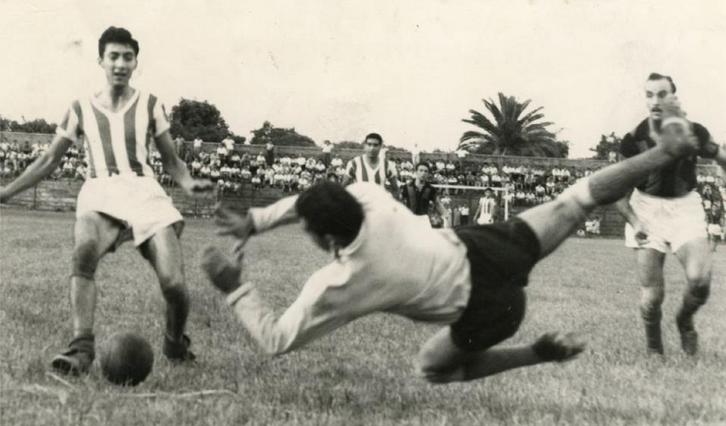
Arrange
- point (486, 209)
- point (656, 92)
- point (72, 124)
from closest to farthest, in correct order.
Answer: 1. point (72, 124)
2. point (656, 92)
3. point (486, 209)

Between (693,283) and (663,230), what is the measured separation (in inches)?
20.5

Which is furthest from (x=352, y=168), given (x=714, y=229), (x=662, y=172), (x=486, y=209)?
(x=714, y=229)

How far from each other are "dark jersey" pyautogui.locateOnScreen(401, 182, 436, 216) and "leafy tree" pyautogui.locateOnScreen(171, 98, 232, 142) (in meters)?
64.0

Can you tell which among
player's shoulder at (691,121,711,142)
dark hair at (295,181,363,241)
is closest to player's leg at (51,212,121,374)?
dark hair at (295,181,363,241)

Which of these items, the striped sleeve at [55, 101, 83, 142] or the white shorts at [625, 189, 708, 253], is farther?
the white shorts at [625, 189, 708, 253]

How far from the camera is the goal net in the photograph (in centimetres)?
3550

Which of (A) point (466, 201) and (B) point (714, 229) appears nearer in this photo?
(B) point (714, 229)

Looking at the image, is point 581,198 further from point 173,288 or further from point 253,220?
point 173,288

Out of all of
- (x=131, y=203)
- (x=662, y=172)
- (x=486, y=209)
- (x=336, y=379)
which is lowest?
(x=486, y=209)

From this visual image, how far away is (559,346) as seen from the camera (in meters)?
4.89

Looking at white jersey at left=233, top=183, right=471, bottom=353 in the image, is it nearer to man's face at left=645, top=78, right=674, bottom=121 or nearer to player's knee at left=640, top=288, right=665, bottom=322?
man's face at left=645, top=78, right=674, bottom=121

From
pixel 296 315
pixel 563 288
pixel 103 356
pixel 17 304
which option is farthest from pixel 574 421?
pixel 563 288

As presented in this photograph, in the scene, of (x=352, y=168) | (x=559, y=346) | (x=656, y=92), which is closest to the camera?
(x=559, y=346)

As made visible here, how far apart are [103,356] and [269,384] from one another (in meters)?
1.00
